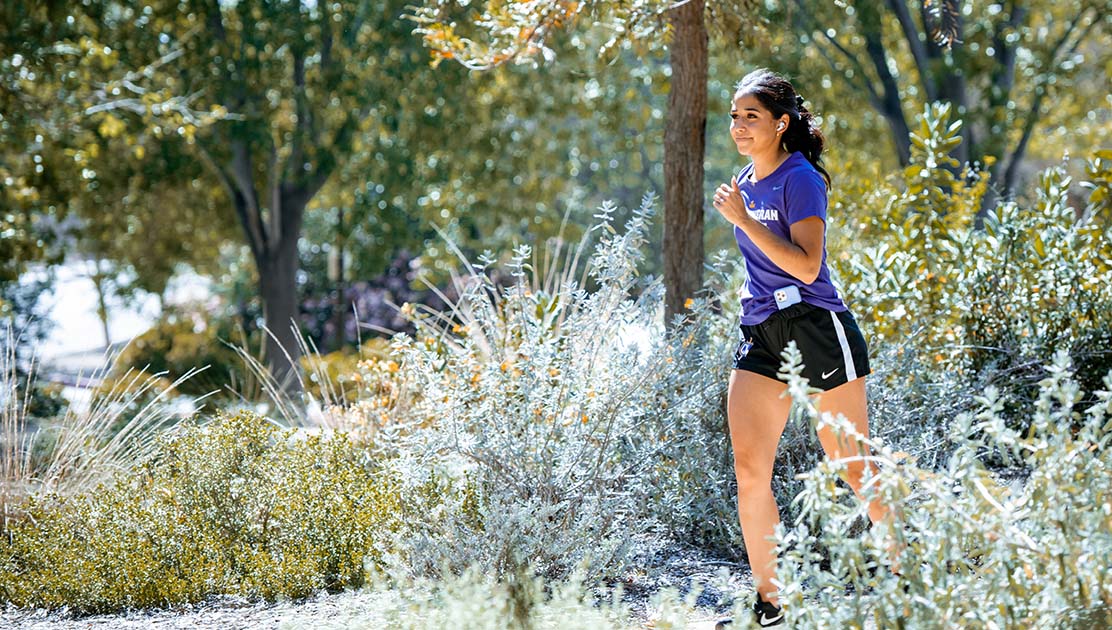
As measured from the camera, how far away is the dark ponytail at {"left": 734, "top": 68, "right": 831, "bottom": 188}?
3240 mm

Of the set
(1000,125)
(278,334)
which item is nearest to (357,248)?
(278,334)

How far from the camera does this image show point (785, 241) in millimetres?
3098

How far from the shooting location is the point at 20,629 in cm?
391

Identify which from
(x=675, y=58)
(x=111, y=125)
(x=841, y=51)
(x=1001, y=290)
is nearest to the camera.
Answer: (x=675, y=58)

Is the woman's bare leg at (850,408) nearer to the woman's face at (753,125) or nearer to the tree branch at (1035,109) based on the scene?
the woman's face at (753,125)

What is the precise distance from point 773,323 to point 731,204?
1.19 feet

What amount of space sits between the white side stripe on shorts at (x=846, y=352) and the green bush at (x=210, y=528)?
66.3 inches

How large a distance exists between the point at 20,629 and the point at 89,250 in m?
14.1

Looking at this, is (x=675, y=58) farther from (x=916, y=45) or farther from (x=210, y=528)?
(x=916, y=45)

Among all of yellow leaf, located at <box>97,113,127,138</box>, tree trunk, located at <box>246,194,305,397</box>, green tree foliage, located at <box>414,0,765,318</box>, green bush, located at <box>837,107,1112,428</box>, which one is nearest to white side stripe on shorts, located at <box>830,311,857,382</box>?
green bush, located at <box>837,107,1112,428</box>

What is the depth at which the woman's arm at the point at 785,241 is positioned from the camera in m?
3.07

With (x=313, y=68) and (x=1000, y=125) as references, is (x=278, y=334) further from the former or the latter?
(x=1000, y=125)

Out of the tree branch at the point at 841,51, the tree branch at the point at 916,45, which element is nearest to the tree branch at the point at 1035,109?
the tree branch at the point at 916,45

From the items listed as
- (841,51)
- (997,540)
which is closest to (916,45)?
(841,51)
